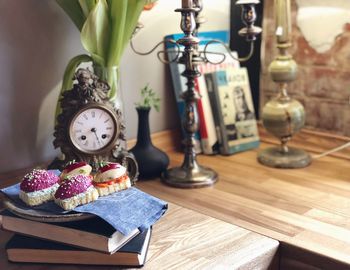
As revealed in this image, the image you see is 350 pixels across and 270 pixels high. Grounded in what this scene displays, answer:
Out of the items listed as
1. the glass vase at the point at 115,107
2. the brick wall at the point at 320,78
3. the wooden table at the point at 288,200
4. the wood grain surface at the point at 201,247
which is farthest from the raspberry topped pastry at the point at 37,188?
the brick wall at the point at 320,78

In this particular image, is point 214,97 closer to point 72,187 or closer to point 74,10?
point 74,10

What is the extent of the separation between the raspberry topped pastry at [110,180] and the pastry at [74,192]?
0.08 ft

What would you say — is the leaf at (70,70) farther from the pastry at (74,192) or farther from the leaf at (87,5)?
the pastry at (74,192)

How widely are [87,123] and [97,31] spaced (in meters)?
0.20

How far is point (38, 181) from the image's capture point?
34.7 inches

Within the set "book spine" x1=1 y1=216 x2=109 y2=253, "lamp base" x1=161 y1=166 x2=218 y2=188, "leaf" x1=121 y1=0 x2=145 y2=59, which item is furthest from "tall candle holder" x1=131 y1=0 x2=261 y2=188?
"book spine" x1=1 y1=216 x2=109 y2=253

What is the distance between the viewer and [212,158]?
4.86ft

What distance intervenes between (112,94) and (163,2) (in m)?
0.40

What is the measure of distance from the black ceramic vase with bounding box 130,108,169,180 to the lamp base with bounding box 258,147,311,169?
303 millimetres

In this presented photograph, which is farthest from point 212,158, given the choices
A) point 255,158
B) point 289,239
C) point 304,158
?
point 289,239

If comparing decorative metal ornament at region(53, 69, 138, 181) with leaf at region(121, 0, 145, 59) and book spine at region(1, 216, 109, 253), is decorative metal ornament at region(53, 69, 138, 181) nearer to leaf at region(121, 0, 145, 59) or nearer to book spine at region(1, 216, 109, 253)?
leaf at region(121, 0, 145, 59)

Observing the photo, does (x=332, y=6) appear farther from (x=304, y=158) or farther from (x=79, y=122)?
(x=79, y=122)


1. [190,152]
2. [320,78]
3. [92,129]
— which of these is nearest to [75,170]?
[92,129]

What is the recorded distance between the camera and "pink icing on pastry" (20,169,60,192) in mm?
873
